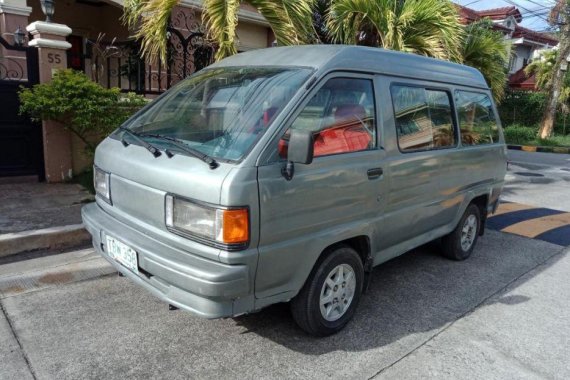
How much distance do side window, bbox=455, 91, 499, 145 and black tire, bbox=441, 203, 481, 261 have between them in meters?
0.75

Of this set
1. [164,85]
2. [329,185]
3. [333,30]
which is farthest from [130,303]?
[164,85]

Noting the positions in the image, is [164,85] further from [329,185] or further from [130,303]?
[329,185]

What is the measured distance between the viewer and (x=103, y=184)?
340cm

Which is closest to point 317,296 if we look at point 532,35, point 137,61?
point 137,61

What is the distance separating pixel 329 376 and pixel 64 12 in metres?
11.8

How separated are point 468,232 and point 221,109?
3.18 m

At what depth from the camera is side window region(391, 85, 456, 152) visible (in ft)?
11.9

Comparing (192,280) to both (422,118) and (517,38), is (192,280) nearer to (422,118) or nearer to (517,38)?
(422,118)

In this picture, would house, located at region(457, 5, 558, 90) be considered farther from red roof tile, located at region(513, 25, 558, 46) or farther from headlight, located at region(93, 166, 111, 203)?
headlight, located at region(93, 166, 111, 203)

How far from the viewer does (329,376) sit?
2.84 metres

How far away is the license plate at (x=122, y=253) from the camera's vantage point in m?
2.94

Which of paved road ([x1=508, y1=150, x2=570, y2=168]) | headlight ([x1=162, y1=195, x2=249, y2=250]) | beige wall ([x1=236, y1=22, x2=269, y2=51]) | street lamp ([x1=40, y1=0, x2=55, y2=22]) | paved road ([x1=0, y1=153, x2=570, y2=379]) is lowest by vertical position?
paved road ([x1=0, y1=153, x2=570, y2=379])

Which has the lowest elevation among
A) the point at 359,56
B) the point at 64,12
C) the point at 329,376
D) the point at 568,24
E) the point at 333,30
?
the point at 329,376

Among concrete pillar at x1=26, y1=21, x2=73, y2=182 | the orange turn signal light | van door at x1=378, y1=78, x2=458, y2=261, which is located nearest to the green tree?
van door at x1=378, y1=78, x2=458, y2=261
